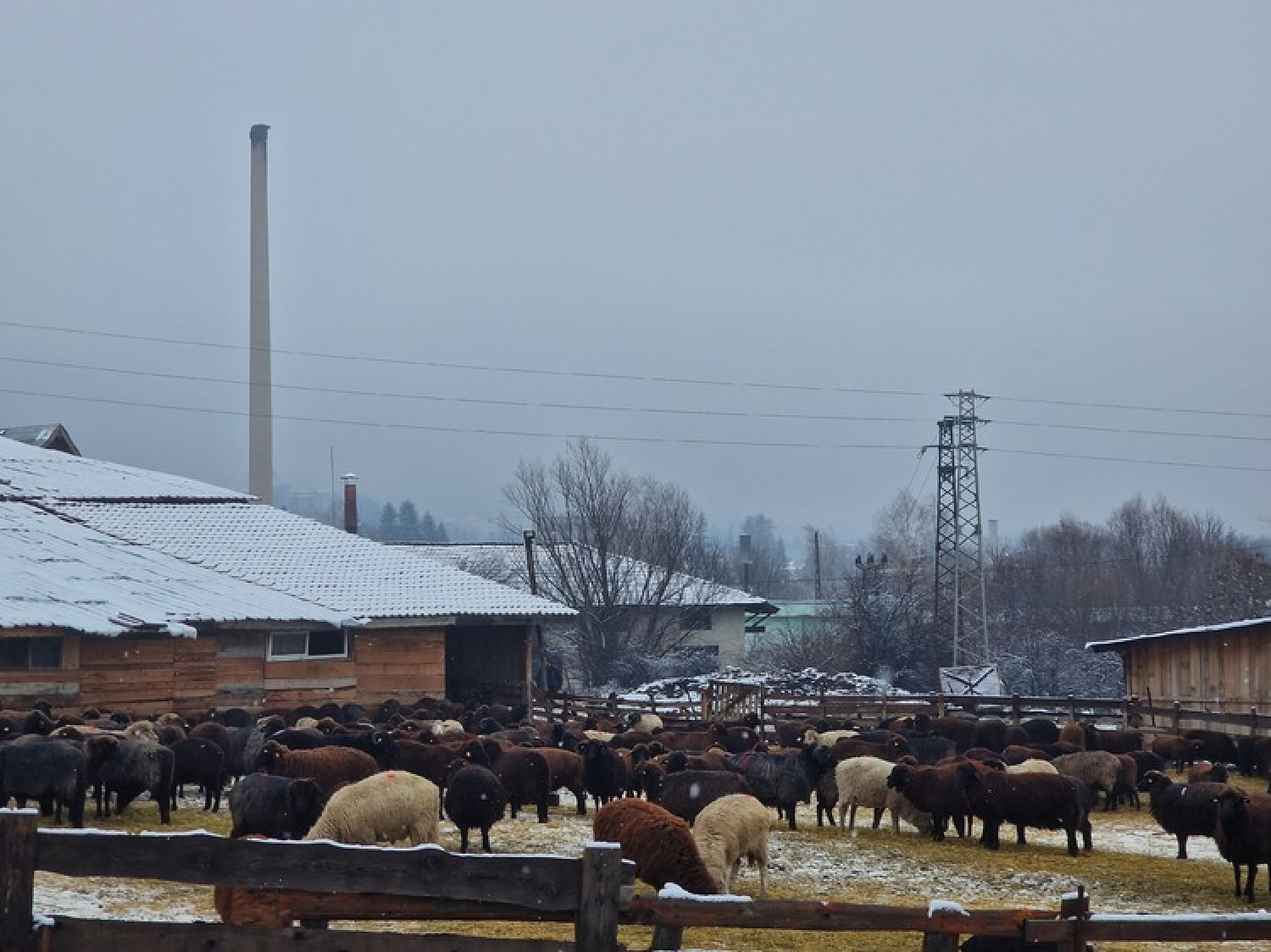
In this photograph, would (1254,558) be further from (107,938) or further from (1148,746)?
(107,938)

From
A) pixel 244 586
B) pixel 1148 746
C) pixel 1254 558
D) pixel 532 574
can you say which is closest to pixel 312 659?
pixel 244 586

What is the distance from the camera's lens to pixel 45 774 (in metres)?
16.7

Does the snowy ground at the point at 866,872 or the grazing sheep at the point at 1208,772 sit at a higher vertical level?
the grazing sheep at the point at 1208,772

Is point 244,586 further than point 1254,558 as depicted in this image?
No

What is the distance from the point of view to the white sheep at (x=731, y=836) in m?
13.8

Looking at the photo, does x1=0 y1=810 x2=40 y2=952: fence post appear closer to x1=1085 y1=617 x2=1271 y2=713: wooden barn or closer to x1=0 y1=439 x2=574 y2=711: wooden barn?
x1=0 y1=439 x2=574 y2=711: wooden barn

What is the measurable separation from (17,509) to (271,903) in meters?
33.9

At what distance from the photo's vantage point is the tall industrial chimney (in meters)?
75.4

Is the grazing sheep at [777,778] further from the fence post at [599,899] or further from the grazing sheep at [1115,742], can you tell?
the fence post at [599,899]

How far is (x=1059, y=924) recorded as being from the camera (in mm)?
7629

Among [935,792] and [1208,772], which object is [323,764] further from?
[1208,772]

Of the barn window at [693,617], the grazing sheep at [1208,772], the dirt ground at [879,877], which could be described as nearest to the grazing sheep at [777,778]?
the dirt ground at [879,877]

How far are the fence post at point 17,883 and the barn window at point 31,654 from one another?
22842 mm

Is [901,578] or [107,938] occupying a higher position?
[901,578]
